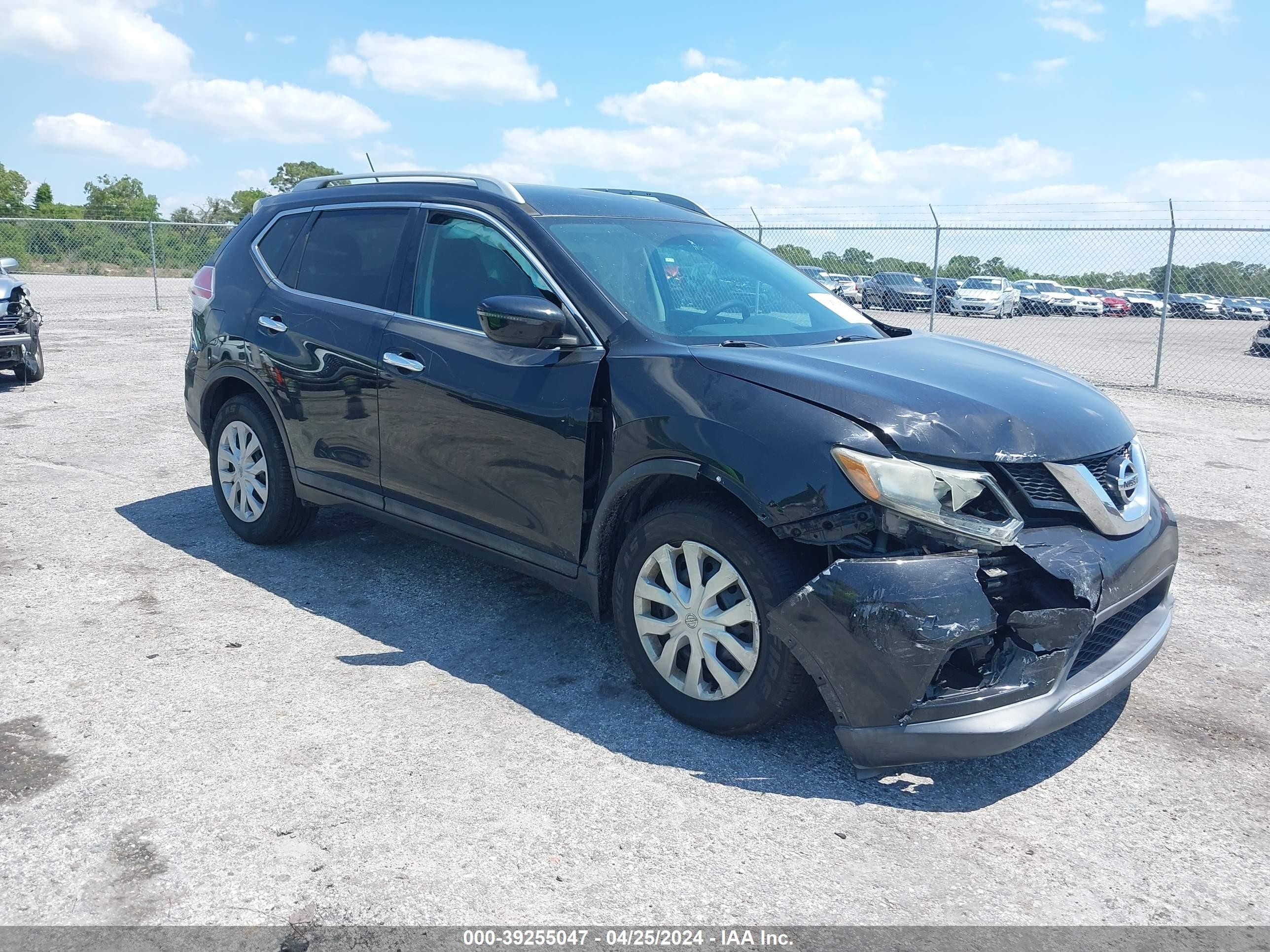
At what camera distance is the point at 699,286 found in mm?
4207

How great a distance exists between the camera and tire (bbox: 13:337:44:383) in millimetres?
10617

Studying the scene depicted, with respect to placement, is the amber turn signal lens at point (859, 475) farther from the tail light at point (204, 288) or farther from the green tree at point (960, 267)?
the green tree at point (960, 267)

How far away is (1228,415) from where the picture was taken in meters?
11.3

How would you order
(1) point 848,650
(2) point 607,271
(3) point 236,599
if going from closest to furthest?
(1) point 848,650 < (2) point 607,271 < (3) point 236,599

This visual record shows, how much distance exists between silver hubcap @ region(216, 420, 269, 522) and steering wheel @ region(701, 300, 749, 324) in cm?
254

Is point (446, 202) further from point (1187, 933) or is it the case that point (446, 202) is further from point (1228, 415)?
point (1228, 415)

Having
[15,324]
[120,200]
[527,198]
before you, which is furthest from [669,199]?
[120,200]

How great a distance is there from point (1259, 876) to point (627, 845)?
1716 millimetres

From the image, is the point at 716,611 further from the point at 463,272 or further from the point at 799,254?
the point at 799,254

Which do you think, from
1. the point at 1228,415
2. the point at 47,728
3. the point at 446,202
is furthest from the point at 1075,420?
the point at 1228,415

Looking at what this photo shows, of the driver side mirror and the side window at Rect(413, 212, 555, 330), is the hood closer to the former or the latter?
the driver side mirror

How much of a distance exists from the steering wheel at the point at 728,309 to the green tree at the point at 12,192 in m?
58.7

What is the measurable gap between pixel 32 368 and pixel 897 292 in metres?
12.8

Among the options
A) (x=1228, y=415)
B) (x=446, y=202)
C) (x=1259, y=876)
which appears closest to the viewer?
(x=1259, y=876)
